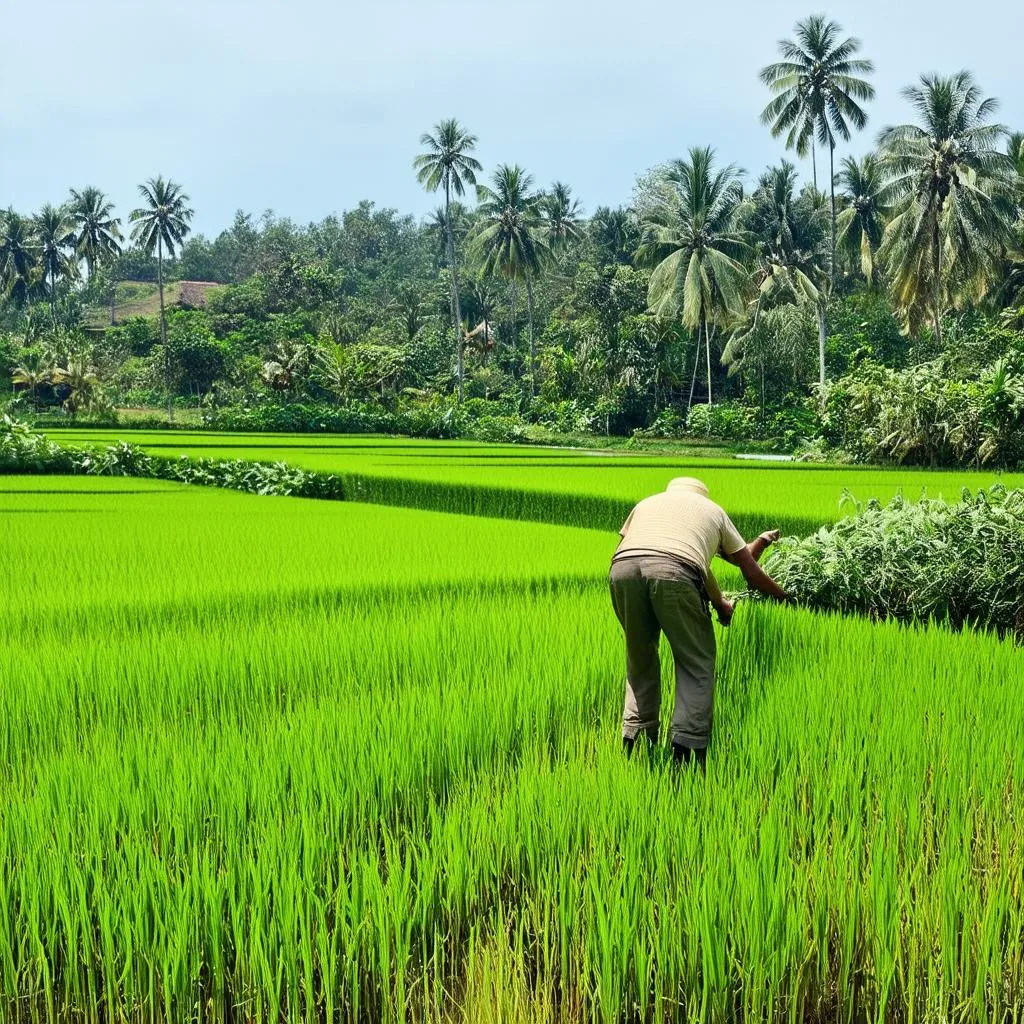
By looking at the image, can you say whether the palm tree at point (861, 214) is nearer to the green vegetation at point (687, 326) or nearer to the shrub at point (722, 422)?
the green vegetation at point (687, 326)

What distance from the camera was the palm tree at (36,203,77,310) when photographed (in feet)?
188

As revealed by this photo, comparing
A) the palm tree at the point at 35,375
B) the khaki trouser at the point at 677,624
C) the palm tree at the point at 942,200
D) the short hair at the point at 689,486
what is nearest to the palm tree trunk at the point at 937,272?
the palm tree at the point at 942,200

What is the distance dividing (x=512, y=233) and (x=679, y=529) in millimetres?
41174

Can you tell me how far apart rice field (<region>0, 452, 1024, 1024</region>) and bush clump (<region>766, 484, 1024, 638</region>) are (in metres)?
1.20

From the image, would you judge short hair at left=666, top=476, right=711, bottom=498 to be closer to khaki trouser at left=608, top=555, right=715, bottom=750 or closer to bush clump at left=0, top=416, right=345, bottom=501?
khaki trouser at left=608, top=555, right=715, bottom=750

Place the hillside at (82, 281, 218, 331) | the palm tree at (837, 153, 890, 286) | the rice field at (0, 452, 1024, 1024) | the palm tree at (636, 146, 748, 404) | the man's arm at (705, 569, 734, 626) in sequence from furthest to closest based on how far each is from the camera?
the hillside at (82, 281, 218, 331) → the palm tree at (837, 153, 890, 286) → the palm tree at (636, 146, 748, 404) → the man's arm at (705, 569, 734, 626) → the rice field at (0, 452, 1024, 1024)

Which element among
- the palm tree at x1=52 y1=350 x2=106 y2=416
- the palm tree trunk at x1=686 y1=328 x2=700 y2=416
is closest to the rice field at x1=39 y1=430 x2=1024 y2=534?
the palm tree at x1=52 y1=350 x2=106 y2=416

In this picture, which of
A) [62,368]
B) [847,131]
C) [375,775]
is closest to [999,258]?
[847,131]

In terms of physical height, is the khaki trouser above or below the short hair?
below

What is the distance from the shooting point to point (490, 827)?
8.43 feet

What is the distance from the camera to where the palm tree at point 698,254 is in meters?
32.9

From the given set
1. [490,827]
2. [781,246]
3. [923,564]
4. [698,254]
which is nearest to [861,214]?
[781,246]

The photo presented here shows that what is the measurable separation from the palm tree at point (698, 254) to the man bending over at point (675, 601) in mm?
29421

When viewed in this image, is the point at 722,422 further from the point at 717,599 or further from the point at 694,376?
the point at 717,599
